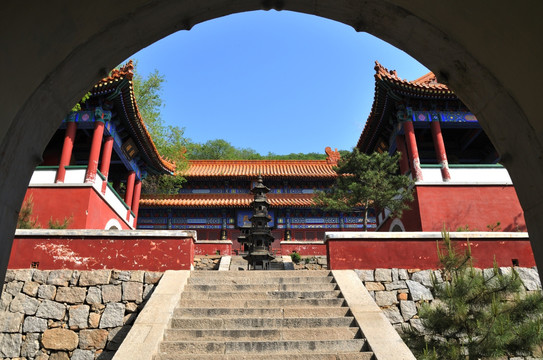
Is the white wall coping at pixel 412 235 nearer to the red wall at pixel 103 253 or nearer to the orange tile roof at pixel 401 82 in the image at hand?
the red wall at pixel 103 253

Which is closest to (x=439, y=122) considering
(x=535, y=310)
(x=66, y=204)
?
(x=535, y=310)

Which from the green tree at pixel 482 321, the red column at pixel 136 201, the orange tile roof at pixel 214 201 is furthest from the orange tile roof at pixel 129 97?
→ the green tree at pixel 482 321

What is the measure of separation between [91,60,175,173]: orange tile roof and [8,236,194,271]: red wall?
4217 mm

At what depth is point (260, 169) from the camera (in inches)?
910

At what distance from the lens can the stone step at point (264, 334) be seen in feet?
17.0

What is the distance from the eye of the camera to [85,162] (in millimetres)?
15477

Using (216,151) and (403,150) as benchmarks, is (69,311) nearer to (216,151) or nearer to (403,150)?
(403,150)

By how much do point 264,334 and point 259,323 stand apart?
0.32m

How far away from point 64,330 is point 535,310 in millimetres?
7101

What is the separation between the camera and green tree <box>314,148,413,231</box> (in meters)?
11.1

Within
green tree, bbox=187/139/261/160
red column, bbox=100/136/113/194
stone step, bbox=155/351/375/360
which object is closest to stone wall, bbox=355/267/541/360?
stone step, bbox=155/351/375/360

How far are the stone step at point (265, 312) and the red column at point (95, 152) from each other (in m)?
7.45

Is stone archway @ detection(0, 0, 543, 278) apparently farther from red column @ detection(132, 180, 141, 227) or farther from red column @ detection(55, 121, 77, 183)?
red column @ detection(132, 180, 141, 227)

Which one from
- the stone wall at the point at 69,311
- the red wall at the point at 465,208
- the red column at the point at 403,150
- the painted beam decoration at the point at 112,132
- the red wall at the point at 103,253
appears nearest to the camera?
the stone wall at the point at 69,311
